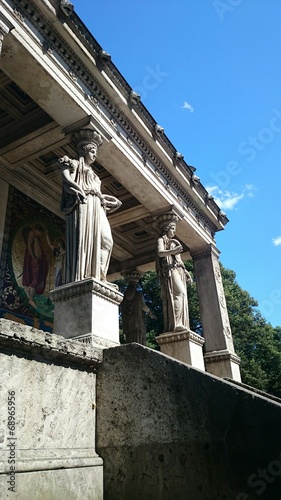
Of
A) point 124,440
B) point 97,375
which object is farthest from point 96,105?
point 124,440

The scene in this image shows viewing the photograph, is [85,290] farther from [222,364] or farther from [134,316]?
[134,316]

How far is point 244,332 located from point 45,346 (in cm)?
2284

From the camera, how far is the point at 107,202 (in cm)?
604

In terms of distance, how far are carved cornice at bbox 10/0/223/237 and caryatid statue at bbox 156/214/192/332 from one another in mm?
1393

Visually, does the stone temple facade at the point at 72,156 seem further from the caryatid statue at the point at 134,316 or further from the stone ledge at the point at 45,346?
the caryatid statue at the point at 134,316

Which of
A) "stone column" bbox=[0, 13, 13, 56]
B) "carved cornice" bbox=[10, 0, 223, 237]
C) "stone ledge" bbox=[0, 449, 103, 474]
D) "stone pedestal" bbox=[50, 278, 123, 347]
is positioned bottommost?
"stone ledge" bbox=[0, 449, 103, 474]

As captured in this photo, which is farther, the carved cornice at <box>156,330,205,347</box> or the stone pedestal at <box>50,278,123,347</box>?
the carved cornice at <box>156,330,205,347</box>

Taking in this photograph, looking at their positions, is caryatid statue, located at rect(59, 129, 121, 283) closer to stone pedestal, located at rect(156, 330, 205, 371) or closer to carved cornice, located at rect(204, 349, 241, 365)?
stone pedestal, located at rect(156, 330, 205, 371)

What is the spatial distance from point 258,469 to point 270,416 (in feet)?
1.17

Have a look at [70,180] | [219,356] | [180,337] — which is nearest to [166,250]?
[180,337]

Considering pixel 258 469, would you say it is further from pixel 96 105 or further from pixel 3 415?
pixel 96 105

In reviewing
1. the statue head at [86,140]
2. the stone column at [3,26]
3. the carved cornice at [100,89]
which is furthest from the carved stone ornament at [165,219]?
the stone column at [3,26]

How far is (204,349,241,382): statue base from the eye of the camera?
9.13 meters

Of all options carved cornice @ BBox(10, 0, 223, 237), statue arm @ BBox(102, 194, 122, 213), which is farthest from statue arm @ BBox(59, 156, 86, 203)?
carved cornice @ BBox(10, 0, 223, 237)
